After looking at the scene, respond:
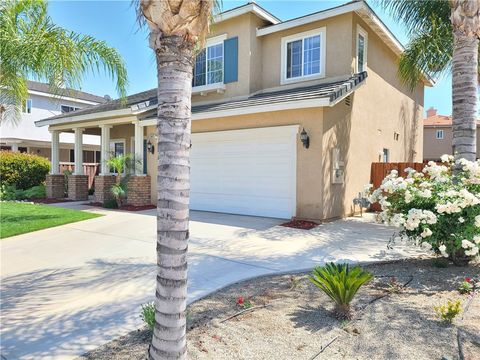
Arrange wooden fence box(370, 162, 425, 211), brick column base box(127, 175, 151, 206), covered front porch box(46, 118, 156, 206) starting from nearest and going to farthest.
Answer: wooden fence box(370, 162, 425, 211)
brick column base box(127, 175, 151, 206)
covered front porch box(46, 118, 156, 206)

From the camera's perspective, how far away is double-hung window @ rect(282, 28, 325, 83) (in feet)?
42.4

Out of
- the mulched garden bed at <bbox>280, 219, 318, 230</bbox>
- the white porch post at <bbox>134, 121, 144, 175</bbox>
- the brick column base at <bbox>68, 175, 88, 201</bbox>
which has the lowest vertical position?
the mulched garden bed at <bbox>280, 219, 318, 230</bbox>

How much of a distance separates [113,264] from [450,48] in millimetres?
10961

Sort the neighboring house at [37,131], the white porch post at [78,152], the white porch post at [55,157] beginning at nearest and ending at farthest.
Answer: the white porch post at [78,152], the white porch post at [55,157], the neighboring house at [37,131]

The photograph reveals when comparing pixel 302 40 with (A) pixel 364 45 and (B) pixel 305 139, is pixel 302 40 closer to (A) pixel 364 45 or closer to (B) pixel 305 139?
(A) pixel 364 45

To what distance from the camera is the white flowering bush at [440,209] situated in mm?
5148

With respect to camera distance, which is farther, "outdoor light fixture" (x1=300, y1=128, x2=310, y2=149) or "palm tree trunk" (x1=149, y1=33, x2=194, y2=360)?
"outdoor light fixture" (x1=300, y1=128, x2=310, y2=149)

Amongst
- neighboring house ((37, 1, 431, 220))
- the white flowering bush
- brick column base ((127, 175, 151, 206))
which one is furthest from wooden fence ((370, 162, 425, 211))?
brick column base ((127, 175, 151, 206))

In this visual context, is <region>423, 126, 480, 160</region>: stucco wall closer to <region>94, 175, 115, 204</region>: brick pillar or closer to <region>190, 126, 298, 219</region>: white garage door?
<region>190, 126, 298, 219</region>: white garage door

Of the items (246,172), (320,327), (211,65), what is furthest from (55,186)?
(320,327)

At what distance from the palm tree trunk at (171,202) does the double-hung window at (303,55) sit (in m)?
10.8

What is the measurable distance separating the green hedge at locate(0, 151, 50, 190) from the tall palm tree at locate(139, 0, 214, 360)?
19643 mm

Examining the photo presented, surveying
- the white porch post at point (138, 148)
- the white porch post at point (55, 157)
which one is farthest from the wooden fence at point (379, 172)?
the white porch post at point (55, 157)

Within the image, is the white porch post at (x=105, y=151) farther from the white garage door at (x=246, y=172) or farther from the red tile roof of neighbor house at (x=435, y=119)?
the red tile roof of neighbor house at (x=435, y=119)
